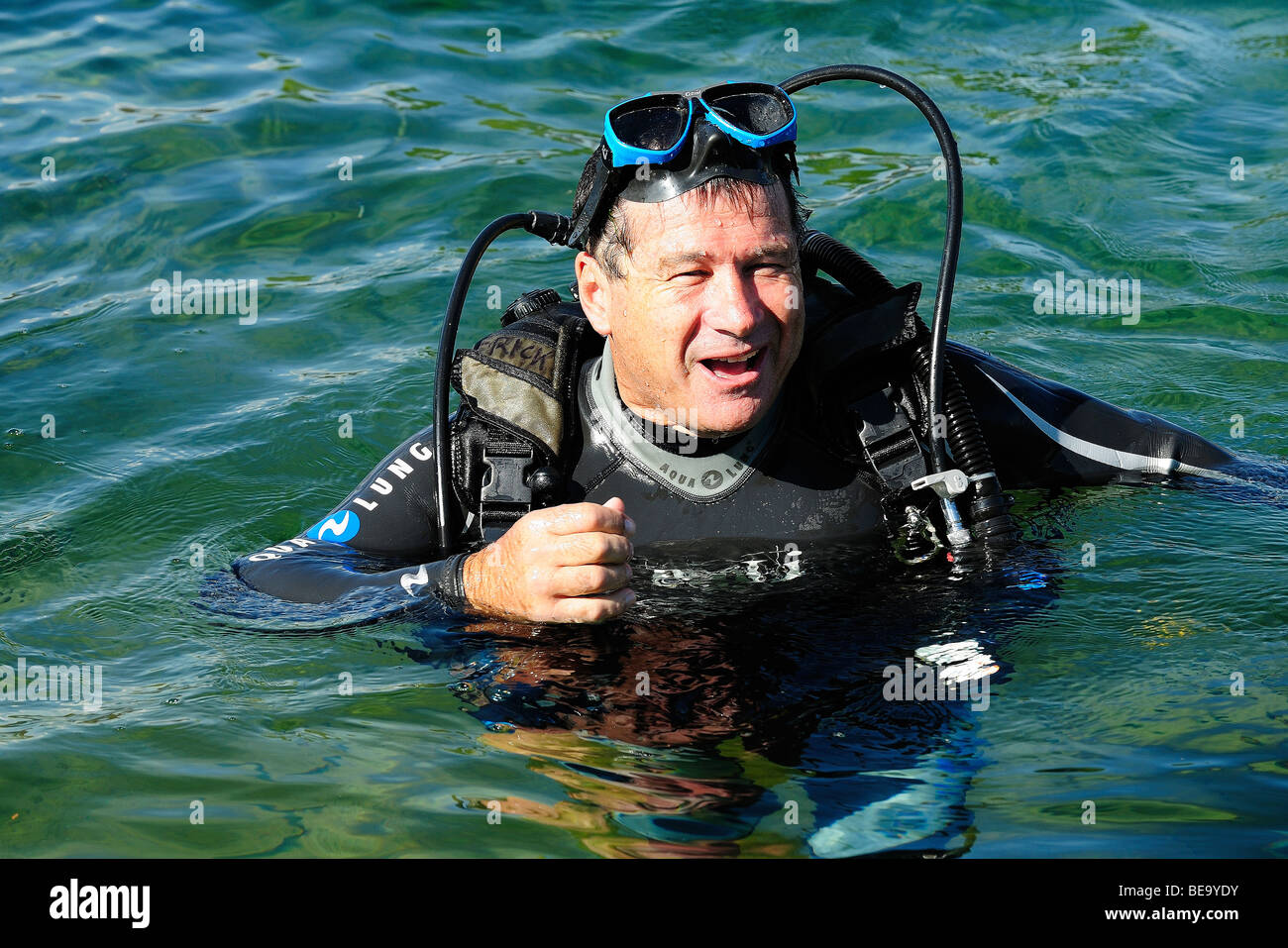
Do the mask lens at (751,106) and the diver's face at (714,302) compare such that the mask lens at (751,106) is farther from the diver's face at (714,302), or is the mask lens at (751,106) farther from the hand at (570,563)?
the hand at (570,563)

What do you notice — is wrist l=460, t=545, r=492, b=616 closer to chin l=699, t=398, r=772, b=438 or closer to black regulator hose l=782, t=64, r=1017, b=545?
chin l=699, t=398, r=772, b=438

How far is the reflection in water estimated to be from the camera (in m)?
2.93

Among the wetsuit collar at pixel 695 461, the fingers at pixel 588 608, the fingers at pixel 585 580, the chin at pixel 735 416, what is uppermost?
the chin at pixel 735 416

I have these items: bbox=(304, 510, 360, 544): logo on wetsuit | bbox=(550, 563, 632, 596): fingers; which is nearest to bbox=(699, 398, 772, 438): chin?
bbox=(550, 563, 632, 596): fingers

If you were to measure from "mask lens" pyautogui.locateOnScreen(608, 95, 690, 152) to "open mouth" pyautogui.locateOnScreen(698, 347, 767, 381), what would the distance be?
1.85 feet

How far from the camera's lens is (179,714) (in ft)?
11.7

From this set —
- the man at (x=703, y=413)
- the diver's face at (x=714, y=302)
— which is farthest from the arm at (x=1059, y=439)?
the diver's face at (x=714, y=302)

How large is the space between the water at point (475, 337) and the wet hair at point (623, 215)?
37.1 inches

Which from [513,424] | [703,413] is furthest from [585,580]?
[513,424]

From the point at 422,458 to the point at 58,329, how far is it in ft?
11.5

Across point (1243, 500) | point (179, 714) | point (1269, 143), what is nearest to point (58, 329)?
point (179, 714)

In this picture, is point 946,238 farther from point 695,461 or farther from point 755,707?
point 755,707

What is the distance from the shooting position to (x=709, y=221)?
340 cm

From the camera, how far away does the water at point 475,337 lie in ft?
10.1
